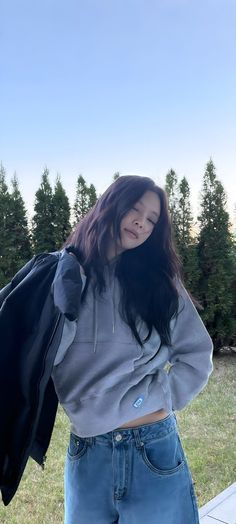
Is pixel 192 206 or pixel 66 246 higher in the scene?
pixel 192 206

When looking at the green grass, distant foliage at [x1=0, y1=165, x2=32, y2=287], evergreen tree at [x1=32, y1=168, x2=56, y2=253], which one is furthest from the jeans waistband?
evergreen tree at [x1=32, y1=168, x2=56, y2=253]

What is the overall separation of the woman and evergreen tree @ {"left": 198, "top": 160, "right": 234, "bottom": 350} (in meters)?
4.35

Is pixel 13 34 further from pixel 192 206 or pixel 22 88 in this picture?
pixel 192 206

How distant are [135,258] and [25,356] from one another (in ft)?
1.42

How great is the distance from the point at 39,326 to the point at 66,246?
10.9 inches

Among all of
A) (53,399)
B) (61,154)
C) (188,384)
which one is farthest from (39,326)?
(61,154)

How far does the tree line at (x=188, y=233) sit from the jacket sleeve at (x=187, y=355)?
3909 millimetres

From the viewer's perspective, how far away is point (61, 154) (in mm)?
4770

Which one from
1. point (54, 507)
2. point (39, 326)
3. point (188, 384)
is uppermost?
point (39, 326)

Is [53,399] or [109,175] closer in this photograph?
[53,399]

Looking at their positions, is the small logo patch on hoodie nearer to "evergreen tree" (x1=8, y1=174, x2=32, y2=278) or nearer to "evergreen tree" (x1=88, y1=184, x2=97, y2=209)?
"evergreen tree" (x1=8, y1=174, x2=32, y2=278)

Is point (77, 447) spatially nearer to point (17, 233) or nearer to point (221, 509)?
point (221, 509)

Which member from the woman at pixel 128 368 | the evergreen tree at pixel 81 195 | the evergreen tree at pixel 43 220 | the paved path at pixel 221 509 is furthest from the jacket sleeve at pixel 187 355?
the evergreen tree at pixel 81 195

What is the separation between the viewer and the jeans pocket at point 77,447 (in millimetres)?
1100
